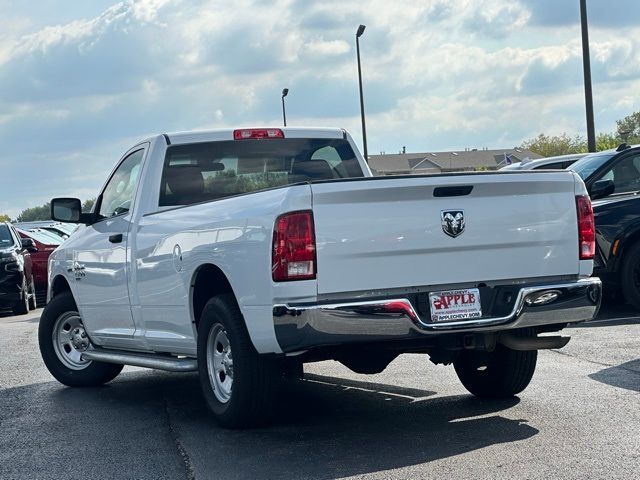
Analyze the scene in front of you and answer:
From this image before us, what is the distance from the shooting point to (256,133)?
356 inches

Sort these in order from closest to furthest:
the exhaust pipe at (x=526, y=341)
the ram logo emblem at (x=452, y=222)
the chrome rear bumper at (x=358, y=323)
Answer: the chrome rear bumper at (x=358, y=323) → the ram logo emblem at (x=452, y=222) → the exhaust pipe at (x=526, y=341)

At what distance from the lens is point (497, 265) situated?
22.2ft

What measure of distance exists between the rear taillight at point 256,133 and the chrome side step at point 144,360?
6.03 feet

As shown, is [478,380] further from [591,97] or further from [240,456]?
[591,97]

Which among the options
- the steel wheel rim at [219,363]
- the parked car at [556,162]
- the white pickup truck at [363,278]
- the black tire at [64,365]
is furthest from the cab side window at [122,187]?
the parked car at [556,162]

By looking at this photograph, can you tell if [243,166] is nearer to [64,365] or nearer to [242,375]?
[242,375]

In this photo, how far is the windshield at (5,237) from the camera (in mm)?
20453

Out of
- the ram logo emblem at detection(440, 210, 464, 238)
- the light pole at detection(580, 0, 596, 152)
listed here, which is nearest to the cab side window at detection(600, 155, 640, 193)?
the ram logo emblem at detection(440, 210, 464, 238)

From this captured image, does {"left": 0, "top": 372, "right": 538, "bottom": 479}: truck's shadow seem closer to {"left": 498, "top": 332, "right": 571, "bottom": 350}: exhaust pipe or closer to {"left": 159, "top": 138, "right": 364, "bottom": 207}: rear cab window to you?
Result: {"left": 498, "top": 332, "right": 571, "bottom": 350}: exhaust pipe

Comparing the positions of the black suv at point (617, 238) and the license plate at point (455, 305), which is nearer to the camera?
the license plate at point (455, 305)

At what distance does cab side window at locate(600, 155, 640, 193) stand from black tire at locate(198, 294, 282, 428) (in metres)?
7.62

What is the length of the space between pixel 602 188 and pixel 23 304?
1148 centimetres

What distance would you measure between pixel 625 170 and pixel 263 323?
27.1 feet

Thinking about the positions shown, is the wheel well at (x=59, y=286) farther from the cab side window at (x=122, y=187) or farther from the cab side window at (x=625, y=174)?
the cab side window at (x=625, y=174)
